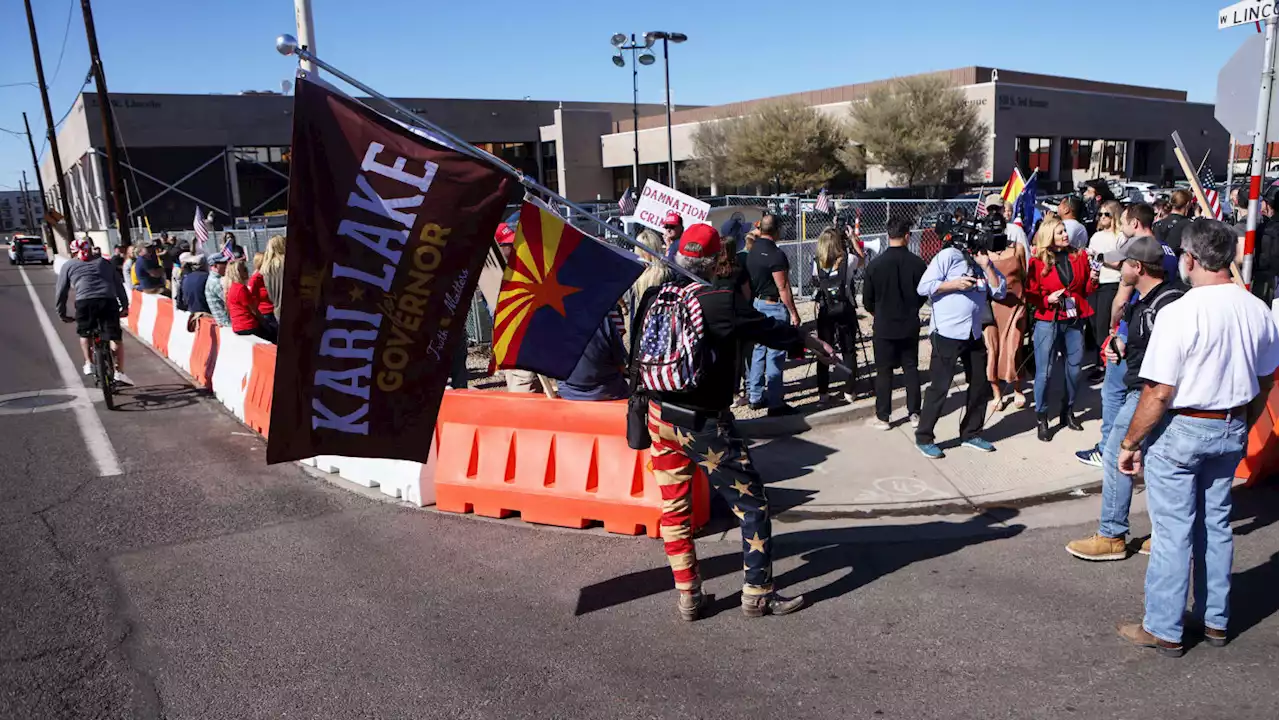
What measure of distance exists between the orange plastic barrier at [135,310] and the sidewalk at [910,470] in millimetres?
13544

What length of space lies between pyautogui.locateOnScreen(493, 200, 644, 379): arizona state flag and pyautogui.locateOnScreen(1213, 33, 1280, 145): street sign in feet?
19.3

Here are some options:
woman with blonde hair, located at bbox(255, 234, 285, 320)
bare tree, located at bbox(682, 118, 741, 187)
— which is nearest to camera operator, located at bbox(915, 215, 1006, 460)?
woman with blonde hair, located at bbox(255, 234, 285, 320)

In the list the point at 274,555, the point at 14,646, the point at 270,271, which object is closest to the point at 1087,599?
the point at 274,555

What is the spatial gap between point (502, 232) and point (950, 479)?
3.88 meters

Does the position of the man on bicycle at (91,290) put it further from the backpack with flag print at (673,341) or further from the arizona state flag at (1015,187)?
the arizona state flag at (1015,187)

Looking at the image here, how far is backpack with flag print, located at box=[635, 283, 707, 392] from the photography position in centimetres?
405

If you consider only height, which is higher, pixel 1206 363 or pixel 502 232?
pixel 502 232

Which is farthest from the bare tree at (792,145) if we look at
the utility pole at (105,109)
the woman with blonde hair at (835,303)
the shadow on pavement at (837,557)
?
the shadow on pavement at (837,557)

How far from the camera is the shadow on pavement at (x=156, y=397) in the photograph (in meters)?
9.96

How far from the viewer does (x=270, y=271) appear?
911cm

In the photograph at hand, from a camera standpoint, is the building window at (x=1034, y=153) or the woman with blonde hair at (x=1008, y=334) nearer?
the woman with blonde hair at (x=1008, y=334)

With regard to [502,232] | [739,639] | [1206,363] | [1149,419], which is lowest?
[739,639]

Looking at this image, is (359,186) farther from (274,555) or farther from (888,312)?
(888,312)

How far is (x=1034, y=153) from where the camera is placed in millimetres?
52969
